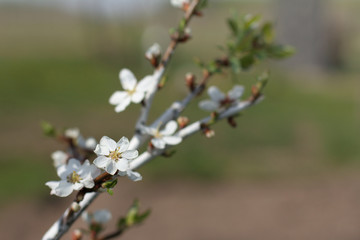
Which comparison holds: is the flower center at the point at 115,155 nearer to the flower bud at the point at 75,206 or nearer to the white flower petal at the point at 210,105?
the flower bud at the point at 75,206

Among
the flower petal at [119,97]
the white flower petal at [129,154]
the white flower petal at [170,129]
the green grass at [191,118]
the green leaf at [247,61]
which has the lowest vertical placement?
→ the white flower petal at [129,154]

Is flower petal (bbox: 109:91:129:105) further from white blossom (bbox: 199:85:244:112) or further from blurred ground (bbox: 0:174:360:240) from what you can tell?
blurred ground (bbox: 0:174:360:240)

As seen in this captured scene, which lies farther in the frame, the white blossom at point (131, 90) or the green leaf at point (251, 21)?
the green leaf at point (251, 21)

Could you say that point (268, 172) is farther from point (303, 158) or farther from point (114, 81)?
point (114, 81)

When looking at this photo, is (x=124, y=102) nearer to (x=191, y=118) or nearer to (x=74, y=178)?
(x=74, y=178)

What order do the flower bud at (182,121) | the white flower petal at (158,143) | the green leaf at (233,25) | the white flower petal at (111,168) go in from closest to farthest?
1. the white flower petal at (111,168)
2. the white flower petal at (158,143)
3. the flower bud at (182,121)
4. the green leaf at (233,25)

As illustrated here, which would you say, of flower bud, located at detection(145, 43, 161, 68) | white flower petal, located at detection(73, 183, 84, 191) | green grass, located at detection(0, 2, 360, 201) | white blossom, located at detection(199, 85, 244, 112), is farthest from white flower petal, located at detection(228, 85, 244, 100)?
green grass, located at detection(0, 2, 360, 201)

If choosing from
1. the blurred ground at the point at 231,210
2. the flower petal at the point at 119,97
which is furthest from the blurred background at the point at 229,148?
the flower petal at the point at 119,97

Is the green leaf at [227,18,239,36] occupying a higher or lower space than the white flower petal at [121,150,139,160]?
higher
